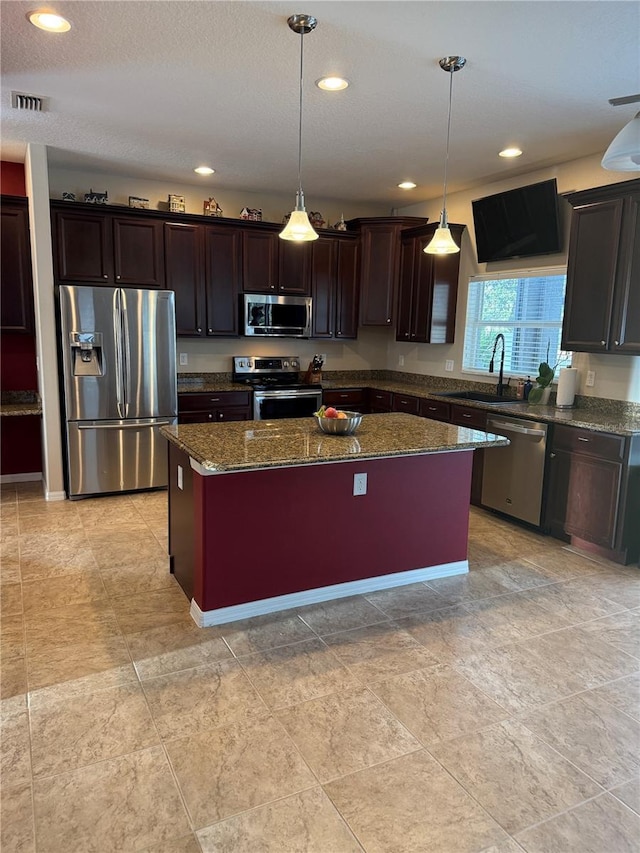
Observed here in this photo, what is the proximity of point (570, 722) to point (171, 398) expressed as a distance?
3.90 metres

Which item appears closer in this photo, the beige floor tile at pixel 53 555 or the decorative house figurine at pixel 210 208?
the beige floor tile at pixel 53 555

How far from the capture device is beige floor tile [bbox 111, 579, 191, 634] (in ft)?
9.50

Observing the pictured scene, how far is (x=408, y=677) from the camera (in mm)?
2498

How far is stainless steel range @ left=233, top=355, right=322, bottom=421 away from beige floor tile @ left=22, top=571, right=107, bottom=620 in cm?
240

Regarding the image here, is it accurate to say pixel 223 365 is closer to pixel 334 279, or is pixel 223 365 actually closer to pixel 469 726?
pixel 334 279

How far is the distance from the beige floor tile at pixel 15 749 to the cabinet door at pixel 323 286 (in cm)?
456

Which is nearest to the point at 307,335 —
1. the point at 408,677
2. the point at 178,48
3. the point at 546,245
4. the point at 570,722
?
the point at 546,245

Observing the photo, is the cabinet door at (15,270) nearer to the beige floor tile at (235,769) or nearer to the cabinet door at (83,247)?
the cabinet door at (83,247)

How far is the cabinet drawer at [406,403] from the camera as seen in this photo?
5.44 m

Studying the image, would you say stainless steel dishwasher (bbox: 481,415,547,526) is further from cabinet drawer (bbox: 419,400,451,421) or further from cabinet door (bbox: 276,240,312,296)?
cabinet door (bbox: 276,240,312,296)

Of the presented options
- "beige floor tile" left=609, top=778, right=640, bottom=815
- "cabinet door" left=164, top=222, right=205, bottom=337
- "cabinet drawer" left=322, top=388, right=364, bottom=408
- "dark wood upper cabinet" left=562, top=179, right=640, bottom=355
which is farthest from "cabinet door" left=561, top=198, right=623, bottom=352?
"cabinet door" left=164, top=222, right=205, bottom=337

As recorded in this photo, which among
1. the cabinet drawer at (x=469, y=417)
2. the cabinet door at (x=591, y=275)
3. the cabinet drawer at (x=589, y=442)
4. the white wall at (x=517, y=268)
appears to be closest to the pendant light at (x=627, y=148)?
the cabinet door at (x=591, y=275)

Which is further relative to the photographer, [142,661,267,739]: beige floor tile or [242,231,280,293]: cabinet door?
[242,231,280,293]: cabinet door

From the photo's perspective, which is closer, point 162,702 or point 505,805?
point 505,805
